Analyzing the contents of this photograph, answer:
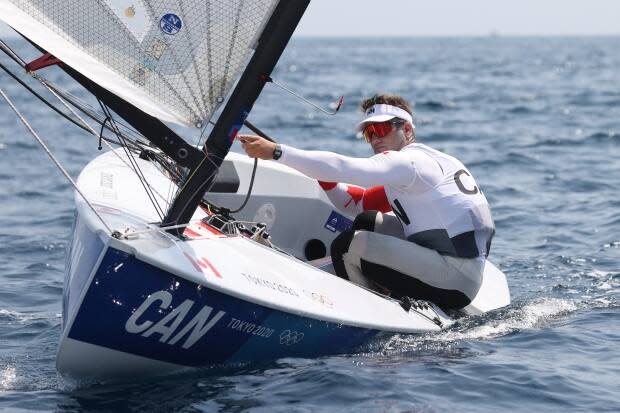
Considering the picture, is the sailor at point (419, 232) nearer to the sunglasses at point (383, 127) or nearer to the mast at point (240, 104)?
the sunglasses at point (383, 127)

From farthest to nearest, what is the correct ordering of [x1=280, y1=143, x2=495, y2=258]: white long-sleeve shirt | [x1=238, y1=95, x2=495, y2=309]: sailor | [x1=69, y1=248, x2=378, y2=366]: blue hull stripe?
[x1=238, y1=95, x2=495, y2=309]: sailor < [x1=280, y1=143, x2=495, y2=258]: white long-sleeve shirt < [x1=69, y1=248, x2=378, y2=366]: blue hull stripe

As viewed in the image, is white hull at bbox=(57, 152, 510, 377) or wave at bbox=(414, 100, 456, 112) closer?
white hull at bbox=(57, 152, 510, 377)

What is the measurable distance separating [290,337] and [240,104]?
3.26 feet

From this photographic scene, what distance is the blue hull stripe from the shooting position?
12.9 feet

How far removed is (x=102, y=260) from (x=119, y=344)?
362mm

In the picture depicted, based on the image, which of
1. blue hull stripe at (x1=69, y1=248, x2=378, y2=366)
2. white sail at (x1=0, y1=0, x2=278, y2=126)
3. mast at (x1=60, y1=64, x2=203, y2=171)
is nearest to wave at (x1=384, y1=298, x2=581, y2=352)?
blue hull stripe at (x1=69, y1=248, x2=378, y2=366)

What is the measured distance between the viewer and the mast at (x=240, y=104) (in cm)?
416

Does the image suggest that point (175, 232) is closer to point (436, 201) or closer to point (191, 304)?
point (191, 304)

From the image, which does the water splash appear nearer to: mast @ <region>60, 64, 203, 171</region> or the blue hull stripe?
the blue hull stripe

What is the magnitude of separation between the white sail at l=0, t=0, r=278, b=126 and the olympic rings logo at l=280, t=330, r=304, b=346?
38.4 inches

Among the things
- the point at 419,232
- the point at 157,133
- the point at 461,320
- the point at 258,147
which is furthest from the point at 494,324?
the point at 157,133

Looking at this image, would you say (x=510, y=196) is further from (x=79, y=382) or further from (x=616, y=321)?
(x=79, y=382)

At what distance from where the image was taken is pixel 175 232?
4363mm

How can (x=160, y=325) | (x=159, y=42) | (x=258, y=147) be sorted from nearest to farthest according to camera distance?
(x=160, y=325) → (x=159, y=42) → (x=258, y=147)
